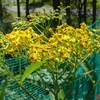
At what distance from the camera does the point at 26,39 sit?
75.6 inches

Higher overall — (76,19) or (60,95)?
(60,95)

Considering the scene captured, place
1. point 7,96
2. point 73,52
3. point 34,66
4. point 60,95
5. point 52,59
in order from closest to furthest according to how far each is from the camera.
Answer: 1. point 34,66
2. point 52,59
3. point 73,52
4. point 60,95
5. point 7,96

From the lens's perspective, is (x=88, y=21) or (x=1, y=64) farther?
(x=88, y=21)

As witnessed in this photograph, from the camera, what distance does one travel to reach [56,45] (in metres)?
1.89

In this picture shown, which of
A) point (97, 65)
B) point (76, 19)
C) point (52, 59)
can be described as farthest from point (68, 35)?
point (76, 19)

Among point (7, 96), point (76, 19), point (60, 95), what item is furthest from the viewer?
point (76, 19)

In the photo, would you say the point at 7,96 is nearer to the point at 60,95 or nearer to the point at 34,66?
the point at 60,95

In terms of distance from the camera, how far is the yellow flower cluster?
186 cm

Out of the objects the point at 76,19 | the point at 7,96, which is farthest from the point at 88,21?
the point at 7,96

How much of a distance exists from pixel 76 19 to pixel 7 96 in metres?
17.3

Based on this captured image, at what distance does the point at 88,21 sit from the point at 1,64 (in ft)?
65.0

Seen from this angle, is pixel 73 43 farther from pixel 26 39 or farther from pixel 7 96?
pixel 7 96

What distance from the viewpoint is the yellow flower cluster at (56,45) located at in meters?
1.86

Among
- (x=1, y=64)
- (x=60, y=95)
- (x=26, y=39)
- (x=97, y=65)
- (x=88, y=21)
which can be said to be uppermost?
(x=26, y=39)
